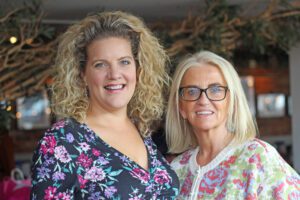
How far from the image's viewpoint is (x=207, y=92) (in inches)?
84.0

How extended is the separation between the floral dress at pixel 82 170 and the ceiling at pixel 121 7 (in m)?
2.00

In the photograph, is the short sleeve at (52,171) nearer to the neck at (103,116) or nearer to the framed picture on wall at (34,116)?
the neck at (103,116)

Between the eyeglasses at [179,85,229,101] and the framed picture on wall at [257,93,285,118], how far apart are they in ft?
25.9

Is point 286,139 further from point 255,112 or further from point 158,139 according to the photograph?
point 158,139

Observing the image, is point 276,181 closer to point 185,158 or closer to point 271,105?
point 185,158

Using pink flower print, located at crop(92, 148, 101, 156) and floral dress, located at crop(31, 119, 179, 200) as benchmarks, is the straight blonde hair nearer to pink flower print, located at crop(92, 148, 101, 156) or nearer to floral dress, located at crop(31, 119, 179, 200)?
floral dress, located at crop(31, 119, 179, 200)

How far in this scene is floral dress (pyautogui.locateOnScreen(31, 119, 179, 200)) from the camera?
1729 millimetres

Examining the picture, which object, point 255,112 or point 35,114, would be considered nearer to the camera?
point 35,114

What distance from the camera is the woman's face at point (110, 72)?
76.1 inches

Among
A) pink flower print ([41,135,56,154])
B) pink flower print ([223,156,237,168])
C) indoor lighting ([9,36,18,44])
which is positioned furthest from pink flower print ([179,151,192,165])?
indoor lighting ([9,36,18,44])

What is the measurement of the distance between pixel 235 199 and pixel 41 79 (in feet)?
8.53

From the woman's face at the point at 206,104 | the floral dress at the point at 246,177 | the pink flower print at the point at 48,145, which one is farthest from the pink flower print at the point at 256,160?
the pink flower print at the point at 48,145

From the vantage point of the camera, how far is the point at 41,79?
4211 millimetres

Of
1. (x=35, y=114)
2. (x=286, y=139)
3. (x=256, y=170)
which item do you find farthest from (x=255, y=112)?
(x=256, y=170)
